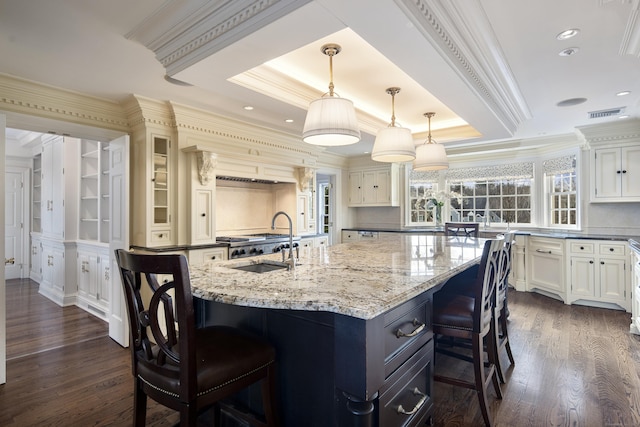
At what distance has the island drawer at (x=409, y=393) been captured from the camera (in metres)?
1.32

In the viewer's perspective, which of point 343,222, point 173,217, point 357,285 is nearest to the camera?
point 357,285

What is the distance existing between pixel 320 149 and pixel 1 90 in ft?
12.6

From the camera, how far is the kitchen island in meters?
1.18

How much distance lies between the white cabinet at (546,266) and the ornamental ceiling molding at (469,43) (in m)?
2.55

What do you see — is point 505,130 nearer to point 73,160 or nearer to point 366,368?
point 366,368

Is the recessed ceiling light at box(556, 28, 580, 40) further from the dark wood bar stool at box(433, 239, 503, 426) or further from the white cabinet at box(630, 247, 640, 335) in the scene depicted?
the white cabinet at box(630, 247, 640, 335)

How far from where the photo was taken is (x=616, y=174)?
4.43m

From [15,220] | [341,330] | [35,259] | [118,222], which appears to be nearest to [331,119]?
[341,330]

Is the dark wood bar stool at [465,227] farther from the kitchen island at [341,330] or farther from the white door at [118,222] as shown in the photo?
the white door at [118,222]

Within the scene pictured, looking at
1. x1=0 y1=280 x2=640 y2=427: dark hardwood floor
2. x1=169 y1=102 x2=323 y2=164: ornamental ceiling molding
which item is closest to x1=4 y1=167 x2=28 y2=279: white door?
x1=0 y1=280 x2=640 y2=427: dark hardwood floor

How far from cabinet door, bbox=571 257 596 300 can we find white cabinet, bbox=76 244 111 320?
6.07m

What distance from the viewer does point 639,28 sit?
2.13m

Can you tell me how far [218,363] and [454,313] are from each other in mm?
1409

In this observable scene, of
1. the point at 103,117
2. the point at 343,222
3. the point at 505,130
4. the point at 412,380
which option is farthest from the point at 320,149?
the point at 412,380
